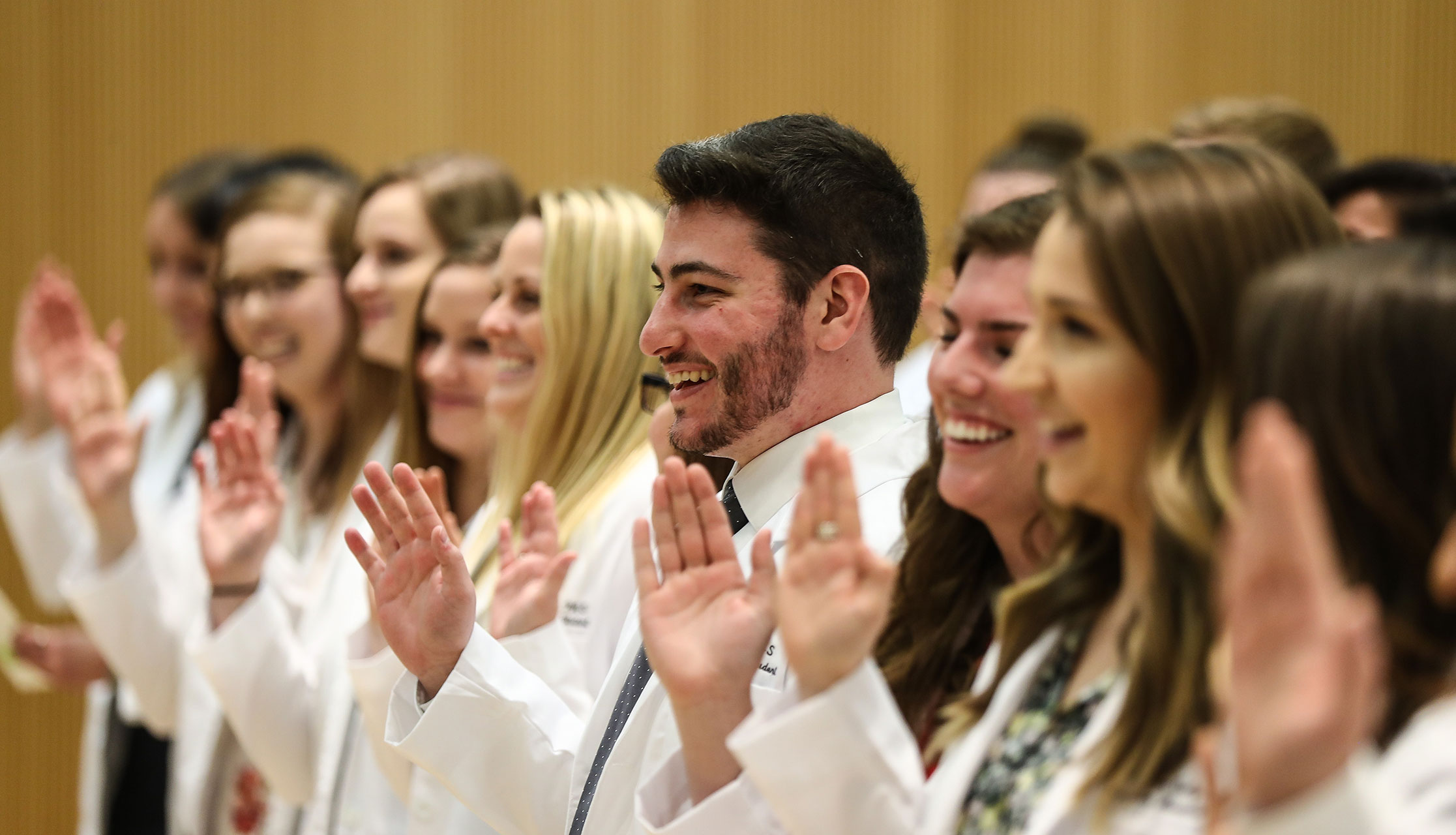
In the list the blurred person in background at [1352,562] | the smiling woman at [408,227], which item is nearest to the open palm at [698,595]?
the blurred person in background at [1352,562]

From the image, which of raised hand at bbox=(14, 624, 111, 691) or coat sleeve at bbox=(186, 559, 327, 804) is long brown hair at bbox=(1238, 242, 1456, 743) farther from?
raised hand at bbox=(14, 624, 111, 691)

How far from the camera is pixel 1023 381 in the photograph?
147cm

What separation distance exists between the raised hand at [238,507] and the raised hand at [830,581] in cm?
194

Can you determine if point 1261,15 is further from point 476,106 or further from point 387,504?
point 387,504

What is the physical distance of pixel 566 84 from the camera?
5.40 metres

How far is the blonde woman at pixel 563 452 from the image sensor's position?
2.39m

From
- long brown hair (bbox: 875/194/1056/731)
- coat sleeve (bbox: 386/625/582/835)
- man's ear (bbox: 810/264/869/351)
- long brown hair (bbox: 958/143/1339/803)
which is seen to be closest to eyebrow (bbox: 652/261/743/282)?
man's ear (bbox: 810/264/869/351)

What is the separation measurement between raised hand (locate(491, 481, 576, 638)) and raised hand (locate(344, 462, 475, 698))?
213mm

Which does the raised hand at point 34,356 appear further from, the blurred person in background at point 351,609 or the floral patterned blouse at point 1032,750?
the floral patterned blouse at point 1032,750

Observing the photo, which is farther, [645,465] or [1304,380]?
[645,465]

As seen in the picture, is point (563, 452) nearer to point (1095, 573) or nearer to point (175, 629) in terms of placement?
point (1095, 573)

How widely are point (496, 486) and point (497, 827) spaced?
0.86 m

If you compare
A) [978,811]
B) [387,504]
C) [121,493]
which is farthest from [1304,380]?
[121,493]

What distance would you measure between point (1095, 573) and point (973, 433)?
0.30 m
